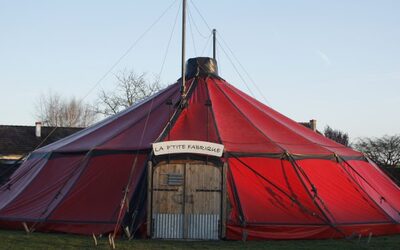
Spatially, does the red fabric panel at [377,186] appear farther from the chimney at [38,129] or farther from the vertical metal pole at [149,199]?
the chimney at [38,129]

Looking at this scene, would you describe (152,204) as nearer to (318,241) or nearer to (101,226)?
(101,226)

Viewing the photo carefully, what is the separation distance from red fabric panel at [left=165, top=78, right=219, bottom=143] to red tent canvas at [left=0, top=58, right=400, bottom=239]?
0.08 ft

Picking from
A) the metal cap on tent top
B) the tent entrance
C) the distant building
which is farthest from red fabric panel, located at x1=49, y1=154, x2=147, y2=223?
the distant building

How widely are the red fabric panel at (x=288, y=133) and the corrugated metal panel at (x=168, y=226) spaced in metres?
3.39

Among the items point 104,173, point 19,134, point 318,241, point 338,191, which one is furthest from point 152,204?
point 19,134

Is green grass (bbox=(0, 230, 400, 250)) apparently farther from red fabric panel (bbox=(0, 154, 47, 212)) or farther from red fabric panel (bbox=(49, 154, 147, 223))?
red fabric panel (bbox=(0, 154, 47, 212))

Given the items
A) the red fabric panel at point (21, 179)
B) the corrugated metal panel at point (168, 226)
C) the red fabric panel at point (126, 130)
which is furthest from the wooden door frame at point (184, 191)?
the red fabric panel at point (21, 179)

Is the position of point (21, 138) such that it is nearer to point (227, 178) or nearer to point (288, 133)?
point (288, 133)

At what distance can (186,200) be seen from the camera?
1279 cm

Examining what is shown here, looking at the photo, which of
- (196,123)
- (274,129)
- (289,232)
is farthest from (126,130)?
(289,232)

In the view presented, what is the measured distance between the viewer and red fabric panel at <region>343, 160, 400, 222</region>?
14.6m

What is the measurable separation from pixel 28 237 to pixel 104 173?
7.78 feet

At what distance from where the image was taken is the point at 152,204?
12719 mm

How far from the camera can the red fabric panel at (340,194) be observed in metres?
13.5
